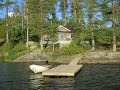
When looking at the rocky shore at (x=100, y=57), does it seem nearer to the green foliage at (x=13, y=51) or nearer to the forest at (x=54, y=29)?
the forest at (x=54, y=29)

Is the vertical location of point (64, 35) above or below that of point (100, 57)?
above

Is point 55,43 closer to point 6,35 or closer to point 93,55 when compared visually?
point 6,35

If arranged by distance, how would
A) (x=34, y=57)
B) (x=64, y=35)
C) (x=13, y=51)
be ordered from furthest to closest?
(x=64, y=35)
(x=13, y=51)
(x=34, y=57)

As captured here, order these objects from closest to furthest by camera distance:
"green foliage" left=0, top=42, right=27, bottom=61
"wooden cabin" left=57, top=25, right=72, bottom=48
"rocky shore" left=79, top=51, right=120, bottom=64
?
"rocky shore" left=79, top=51, right=120, bottom=64, "green foliage" left=0, top=42, right=27, bottom=61, "wooden cabin" left=57, top=25, right=72, bottom=48

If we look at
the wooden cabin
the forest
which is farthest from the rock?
the wooden cabin

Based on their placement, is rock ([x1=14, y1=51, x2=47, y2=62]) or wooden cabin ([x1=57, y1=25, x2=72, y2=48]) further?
wooden cabin ([x1=57, y1=25, x2=72, y2=48])

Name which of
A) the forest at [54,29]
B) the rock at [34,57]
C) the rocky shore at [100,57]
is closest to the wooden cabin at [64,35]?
the forest at [54,29]

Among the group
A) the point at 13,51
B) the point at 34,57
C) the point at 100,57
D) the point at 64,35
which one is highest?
the point at 64,35

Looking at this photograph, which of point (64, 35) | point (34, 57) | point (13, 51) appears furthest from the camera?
point (64, 35)

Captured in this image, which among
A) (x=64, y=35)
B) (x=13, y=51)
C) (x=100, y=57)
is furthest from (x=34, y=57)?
(x=64, y=35)

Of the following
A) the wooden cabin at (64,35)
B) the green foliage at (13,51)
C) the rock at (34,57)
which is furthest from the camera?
the wooden cabin at (64,35)

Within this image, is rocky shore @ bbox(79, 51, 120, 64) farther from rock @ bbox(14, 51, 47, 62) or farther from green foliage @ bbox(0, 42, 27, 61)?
green foliage @ bbox(0, 42, 27, 61)

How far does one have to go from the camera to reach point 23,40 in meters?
65.4

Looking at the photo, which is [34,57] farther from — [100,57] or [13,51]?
[100,57]
